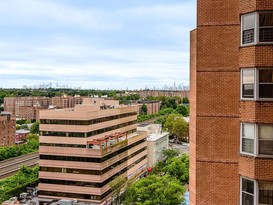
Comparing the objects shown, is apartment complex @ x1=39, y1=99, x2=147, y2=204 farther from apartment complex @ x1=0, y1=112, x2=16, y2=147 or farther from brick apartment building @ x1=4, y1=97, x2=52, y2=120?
brick apartment building @ x1=4, y1=97, x2=52, y2=120

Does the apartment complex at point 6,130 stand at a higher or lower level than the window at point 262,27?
lower

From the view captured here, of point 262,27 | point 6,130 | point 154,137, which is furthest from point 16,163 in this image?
point 262,27

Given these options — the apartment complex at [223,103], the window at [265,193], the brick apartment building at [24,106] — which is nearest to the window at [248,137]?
the apartment complex at [223,103]

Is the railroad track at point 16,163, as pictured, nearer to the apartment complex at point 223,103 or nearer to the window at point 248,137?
the apartment complex at point 223,103

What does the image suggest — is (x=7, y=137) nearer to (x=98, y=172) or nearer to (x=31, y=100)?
(x=98, y=172)

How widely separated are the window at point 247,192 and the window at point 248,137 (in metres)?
0.91

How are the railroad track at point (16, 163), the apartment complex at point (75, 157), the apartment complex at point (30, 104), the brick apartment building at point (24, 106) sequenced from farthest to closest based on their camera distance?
the apartment complex at point (30, 104) < the brick apartment building at point (24, 106) < the railroad track at point (16, 163) < the apartment complex at point (75, 157)

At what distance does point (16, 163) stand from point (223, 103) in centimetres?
7535

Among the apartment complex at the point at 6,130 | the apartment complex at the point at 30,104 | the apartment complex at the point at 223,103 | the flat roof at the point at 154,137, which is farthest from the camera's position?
the apartment complex at the point at 30,104

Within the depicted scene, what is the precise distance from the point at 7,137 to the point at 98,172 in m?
63.7

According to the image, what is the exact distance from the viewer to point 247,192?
33.4 ft

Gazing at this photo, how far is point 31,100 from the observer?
181750 mm

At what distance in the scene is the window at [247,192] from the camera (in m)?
9.94

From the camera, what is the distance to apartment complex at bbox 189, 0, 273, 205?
33.5 feet
